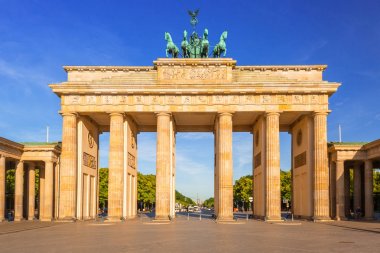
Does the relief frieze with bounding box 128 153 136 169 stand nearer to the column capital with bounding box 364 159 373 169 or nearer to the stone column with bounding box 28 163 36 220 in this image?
the stone column with bounding box 28 163 36 220

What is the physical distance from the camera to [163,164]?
51.6 meters

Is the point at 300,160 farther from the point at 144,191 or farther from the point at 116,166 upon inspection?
the point at 144,191

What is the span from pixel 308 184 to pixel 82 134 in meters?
26.6

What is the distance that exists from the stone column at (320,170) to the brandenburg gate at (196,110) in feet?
0.35

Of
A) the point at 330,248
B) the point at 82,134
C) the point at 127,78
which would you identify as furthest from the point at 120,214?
the point at 330,248

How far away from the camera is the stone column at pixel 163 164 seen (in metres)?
51.0

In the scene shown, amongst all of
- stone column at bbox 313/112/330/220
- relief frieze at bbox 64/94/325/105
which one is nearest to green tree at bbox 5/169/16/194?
relief frieze at bbox 64/94/325/105

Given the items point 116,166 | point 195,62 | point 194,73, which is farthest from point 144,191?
point 195,62

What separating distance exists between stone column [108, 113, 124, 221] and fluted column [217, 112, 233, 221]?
36.2 ft

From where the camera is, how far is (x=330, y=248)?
21922mm

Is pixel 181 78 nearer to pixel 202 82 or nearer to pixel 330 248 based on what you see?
pixel 202 82

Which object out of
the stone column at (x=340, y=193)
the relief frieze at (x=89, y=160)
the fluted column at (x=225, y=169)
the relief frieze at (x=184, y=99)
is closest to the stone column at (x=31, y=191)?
the relief frieze at (x=89, y=160)

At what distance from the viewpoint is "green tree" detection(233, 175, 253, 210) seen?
136 meters

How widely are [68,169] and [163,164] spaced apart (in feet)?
34.5
